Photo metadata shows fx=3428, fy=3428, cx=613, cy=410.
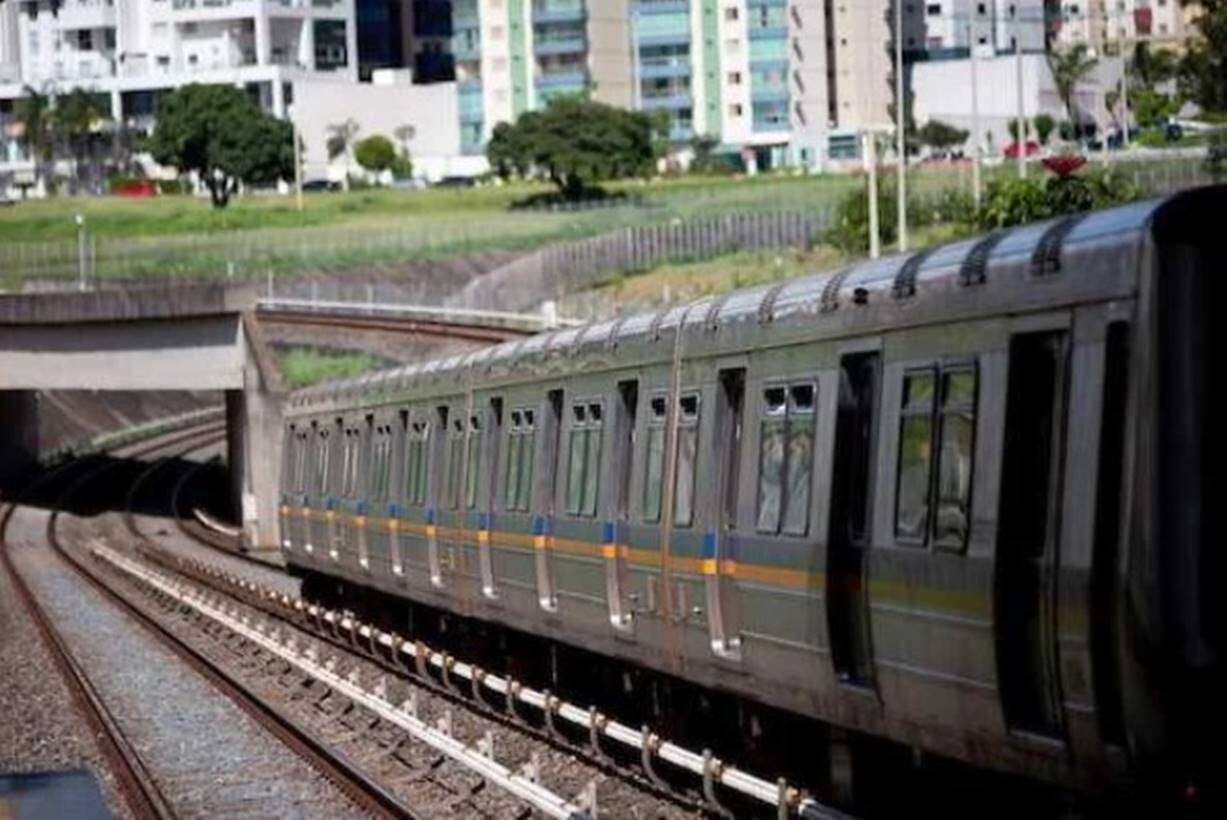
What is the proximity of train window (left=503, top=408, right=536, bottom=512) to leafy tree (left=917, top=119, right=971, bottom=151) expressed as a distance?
404 ft

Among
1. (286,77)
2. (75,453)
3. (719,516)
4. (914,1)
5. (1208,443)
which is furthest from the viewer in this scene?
(286,77)

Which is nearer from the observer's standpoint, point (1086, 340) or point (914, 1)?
point (1086, 340)

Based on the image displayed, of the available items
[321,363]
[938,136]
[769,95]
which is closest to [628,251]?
[321,363]

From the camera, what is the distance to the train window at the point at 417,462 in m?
30.2

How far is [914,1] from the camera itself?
166375 millimetres

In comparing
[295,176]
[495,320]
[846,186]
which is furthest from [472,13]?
[495,320]

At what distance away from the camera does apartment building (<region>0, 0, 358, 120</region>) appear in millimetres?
182500

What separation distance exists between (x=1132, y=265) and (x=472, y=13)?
157090 mm

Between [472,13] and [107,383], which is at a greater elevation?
[472,13]

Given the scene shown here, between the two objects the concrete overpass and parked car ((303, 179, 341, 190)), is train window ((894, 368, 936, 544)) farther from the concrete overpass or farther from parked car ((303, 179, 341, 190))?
parked car ((303, 179, 341, 190))

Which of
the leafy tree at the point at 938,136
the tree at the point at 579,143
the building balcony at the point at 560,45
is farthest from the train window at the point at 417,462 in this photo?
the building balcony at the point at 560,45

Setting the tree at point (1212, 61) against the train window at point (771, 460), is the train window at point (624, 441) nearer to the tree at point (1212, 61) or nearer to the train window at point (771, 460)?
the train window at point (771, 460)

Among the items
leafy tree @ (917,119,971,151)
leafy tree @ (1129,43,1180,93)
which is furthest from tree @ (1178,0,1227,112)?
leafy tree @ (1129,43,1180,93)

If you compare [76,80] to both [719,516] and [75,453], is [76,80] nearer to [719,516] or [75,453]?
[75,453]
